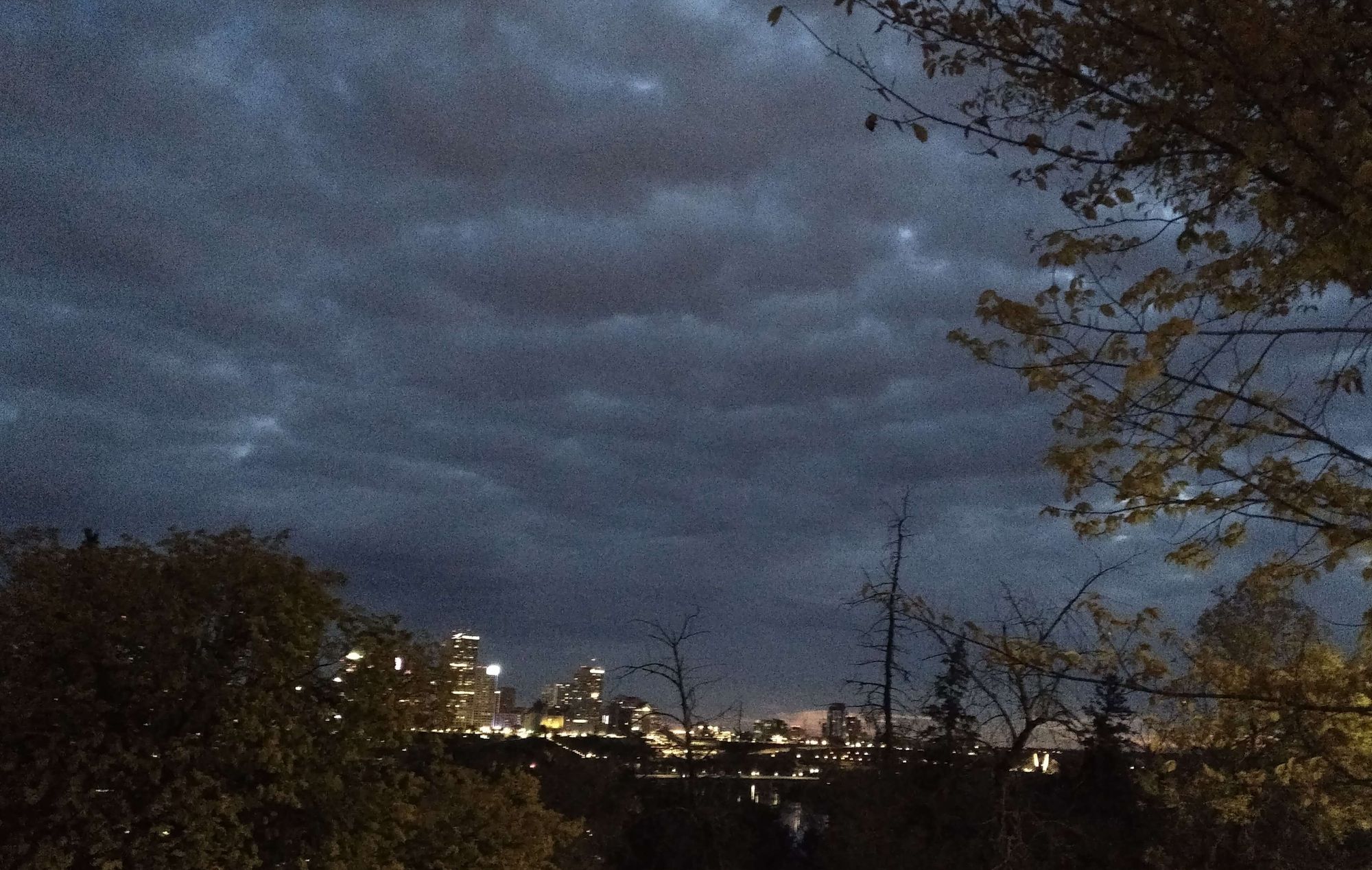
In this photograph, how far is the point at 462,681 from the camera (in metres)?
12.1

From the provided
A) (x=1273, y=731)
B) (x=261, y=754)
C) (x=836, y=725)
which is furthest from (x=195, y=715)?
(x=836, y=725)

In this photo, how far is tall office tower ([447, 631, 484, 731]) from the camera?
38.8 ft

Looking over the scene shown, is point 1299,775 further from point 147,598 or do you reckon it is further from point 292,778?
point 147,598

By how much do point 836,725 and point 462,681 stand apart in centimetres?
730

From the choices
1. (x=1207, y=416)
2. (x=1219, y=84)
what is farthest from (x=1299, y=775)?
(x=1219, y=84)

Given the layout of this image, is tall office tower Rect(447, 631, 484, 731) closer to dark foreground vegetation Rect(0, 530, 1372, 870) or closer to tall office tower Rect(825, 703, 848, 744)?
dark foreground vegetation Rect(0, 530, 1372, 870)

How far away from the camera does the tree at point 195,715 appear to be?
29.5 ft

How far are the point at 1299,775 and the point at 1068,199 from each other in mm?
4638

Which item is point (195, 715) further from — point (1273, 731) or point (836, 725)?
point (836, 725)

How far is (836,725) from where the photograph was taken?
17.9 meters

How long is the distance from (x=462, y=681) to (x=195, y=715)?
294cm

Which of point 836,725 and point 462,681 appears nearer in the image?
point 462,681

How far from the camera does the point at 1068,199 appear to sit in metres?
5.99

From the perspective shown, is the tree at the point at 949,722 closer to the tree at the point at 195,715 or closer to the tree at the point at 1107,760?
the tree at the point at 1107,760
